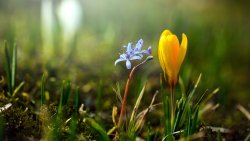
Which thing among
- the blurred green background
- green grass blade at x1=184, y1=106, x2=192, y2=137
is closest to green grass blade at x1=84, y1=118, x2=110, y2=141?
green grass blade at x1=184, y1=106, x2=192, y2=137

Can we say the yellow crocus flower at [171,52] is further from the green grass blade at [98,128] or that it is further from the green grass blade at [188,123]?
the green grass blade at [98,128]

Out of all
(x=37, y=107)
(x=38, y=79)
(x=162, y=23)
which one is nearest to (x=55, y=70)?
(x=38, y=79)

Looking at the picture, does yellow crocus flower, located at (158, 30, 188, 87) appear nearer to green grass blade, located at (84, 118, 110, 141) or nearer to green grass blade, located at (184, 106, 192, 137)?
green grass blade, located at (184, 106, 192, 137)

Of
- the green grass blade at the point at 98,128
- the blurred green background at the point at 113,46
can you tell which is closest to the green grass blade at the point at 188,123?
the green grass blade at the point at 98,128

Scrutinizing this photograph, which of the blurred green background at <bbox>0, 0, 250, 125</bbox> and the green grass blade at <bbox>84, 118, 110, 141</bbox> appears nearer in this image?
the green grass blade at <bbox>84, 118, 110, 141</bbox>

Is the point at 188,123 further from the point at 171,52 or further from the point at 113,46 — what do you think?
the point at 113,46

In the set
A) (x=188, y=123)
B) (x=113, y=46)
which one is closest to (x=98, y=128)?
(x=188, y=123)

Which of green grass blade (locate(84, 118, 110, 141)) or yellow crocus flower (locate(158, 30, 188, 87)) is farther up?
yellow crocus flower (locate(158, 30, 188, 87))
